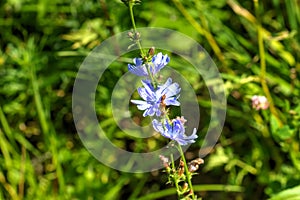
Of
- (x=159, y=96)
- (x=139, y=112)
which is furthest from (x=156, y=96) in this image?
(x=139, y=112)

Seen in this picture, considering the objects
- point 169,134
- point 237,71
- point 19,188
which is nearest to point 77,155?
point 19,188

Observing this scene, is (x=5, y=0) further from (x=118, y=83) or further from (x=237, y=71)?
(x=237, y=71)

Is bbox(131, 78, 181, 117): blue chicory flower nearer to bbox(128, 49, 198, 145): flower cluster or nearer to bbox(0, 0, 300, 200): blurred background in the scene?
bbox(128, 49, 198, 145): flower cluster

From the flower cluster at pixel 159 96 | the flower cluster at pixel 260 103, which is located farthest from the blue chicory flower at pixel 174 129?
the flower cluster at pixel 260 103

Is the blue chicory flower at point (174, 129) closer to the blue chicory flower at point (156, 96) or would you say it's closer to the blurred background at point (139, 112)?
the blue chicory flower at point (156, 96)

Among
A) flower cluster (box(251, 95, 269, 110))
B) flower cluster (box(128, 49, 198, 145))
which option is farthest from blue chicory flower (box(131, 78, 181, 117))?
flower cluster (box(251, 95, 269, 110))

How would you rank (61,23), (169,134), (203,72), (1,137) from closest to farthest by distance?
(169,134)
(203,72)
(1,137)
(61,23)
